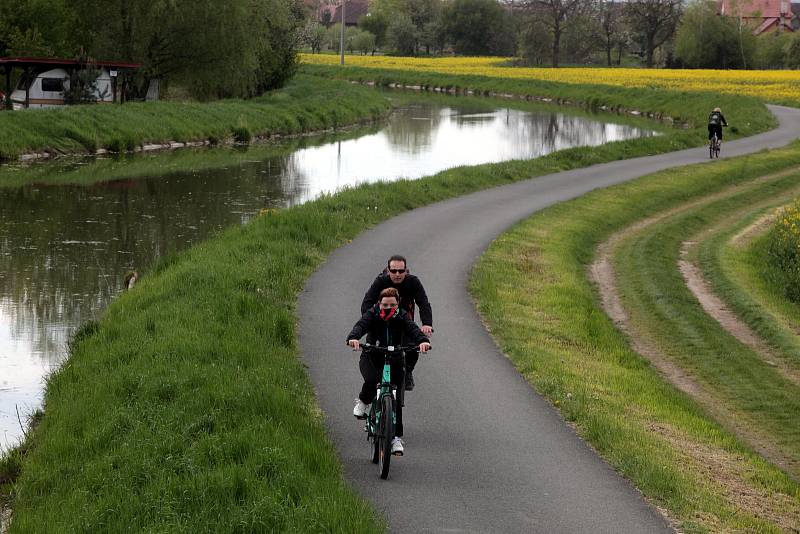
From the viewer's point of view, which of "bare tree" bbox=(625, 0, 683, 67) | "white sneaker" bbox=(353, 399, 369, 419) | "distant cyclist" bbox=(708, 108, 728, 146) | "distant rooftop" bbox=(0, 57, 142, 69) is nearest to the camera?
"white sneaker" bbox=(353, 399, 369, 419)

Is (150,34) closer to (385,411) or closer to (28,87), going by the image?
(28,87)

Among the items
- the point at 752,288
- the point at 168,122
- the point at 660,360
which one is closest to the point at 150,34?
the point at 168,122

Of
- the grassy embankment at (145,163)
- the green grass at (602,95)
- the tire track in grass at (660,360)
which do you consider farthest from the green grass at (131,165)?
the green grass at (602,95)

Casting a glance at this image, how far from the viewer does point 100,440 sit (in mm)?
10695

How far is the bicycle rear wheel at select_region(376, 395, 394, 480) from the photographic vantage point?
993cm

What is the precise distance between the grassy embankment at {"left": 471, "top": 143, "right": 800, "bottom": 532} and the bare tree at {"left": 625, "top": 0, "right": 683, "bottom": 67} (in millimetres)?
95362

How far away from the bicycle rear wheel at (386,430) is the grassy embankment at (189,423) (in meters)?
0.40

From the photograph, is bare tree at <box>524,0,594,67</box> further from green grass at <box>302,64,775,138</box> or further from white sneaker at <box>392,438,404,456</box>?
white sneaker at <box>392,438,404,456</box>

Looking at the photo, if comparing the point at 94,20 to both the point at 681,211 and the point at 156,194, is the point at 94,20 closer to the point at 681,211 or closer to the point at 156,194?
→ the point at 156,194

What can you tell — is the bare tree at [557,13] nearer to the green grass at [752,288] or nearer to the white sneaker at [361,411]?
the green grass at [752,288]

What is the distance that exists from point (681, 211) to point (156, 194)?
13.7 meters

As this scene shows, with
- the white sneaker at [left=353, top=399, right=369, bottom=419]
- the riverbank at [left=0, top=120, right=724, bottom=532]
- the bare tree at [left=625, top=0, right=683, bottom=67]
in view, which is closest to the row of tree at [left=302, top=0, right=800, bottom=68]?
the bare tree at [left=625, top=0, right=683, bottom=67]

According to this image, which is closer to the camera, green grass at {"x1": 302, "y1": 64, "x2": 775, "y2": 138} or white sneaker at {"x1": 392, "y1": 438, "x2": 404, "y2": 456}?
white sneaker at {"x1": 392, "y1": 438, "x2": 404, "y2": 456}

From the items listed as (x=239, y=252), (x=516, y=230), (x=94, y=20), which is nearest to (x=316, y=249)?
(x=239, y=252)
